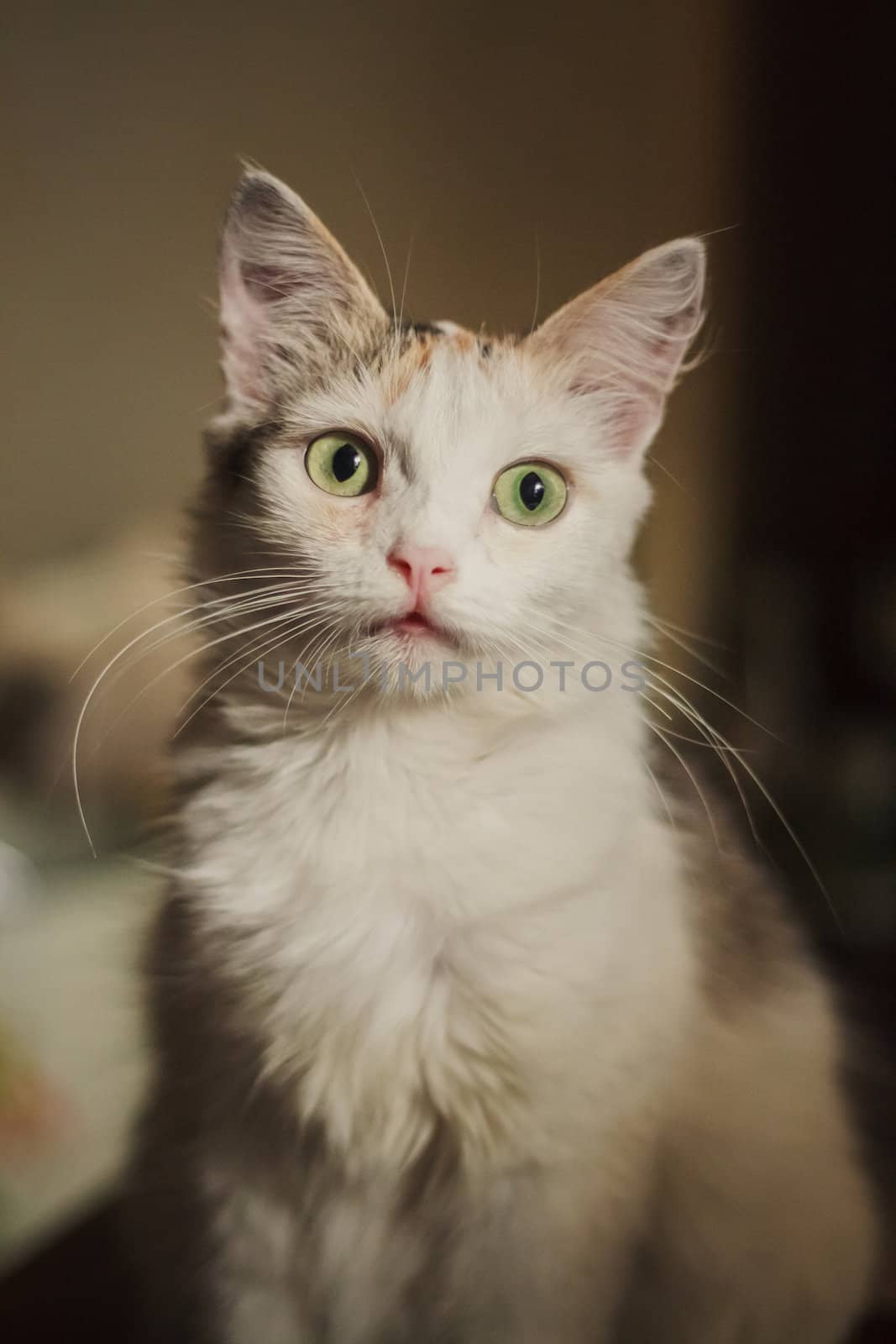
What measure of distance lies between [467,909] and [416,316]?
436mm

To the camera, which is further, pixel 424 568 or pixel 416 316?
pixel 416 316

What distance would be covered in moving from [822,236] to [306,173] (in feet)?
1.29

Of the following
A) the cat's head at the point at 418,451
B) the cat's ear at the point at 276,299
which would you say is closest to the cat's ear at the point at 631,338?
the cat's head at the point at 418,451

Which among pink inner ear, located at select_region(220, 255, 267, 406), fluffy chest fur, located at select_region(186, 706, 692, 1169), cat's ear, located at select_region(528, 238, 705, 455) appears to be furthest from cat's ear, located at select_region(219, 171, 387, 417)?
fluffy chest fur, located at select_region(186, 706, 692, 1169)

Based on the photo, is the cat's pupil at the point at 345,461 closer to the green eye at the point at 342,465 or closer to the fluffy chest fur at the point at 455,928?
the green eye at the point at 342,465

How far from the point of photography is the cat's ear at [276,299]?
0.64 meters

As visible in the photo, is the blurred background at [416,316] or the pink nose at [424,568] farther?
the blurred background at [416,316]

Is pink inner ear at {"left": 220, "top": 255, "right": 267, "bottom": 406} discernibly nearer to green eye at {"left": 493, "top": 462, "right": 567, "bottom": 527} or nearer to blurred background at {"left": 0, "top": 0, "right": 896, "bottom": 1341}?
blurred background at {"left": 0, "top": 0, "right": 896, "bottom": 1341}

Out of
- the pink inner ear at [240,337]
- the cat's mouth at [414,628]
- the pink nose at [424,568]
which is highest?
the pink inner ear at [240,337]

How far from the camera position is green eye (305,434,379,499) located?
0.65 metres

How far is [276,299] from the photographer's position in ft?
2.21

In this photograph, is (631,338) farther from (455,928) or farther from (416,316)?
(455,928)

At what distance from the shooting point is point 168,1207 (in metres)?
0.77

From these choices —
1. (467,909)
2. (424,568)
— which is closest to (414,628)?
(424,568)
